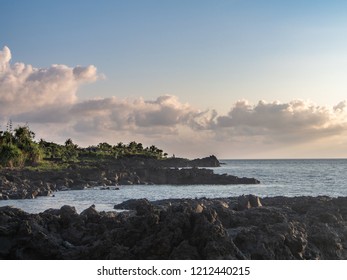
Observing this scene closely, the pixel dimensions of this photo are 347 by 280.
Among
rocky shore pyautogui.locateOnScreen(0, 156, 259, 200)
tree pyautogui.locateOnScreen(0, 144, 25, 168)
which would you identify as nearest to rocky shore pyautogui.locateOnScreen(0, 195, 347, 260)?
rocky shore pyautogui.locateOnScreen(0, 156, 259, 200)

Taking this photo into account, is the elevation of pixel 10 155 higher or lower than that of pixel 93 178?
higher

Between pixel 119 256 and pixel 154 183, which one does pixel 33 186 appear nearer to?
pixel 154 183

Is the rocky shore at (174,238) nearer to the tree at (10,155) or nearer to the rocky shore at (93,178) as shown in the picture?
the rocky shore at (93,178)

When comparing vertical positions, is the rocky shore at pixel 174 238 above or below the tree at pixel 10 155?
below

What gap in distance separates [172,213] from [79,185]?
211 feet

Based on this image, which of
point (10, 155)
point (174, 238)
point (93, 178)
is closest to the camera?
point (174, 238)

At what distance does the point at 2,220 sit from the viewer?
2506cm

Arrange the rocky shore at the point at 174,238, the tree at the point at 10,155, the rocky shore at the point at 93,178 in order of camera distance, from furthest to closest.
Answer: the tree at the point at 10,155 → the rocky shore at the point at 93,178 → the rocky shore at the point at 174,238

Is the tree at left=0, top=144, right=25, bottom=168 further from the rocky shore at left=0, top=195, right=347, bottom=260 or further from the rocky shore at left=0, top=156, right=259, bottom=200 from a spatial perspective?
the rocky shore at left=0, top=195, right=347, bottom=260

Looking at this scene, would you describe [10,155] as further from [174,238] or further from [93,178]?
[174,238]

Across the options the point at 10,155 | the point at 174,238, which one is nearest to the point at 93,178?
the point at 10,155

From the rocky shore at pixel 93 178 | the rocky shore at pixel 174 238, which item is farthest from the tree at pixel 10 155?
the rocky shore at pixel 174 238

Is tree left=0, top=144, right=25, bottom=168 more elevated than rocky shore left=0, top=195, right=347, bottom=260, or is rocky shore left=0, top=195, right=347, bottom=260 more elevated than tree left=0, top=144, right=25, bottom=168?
tree left=0, top=144, right=25, bottom=168

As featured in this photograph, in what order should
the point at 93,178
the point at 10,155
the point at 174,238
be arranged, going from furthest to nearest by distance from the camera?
the point at 10,155, the point at 93,178, the point at 174,238
